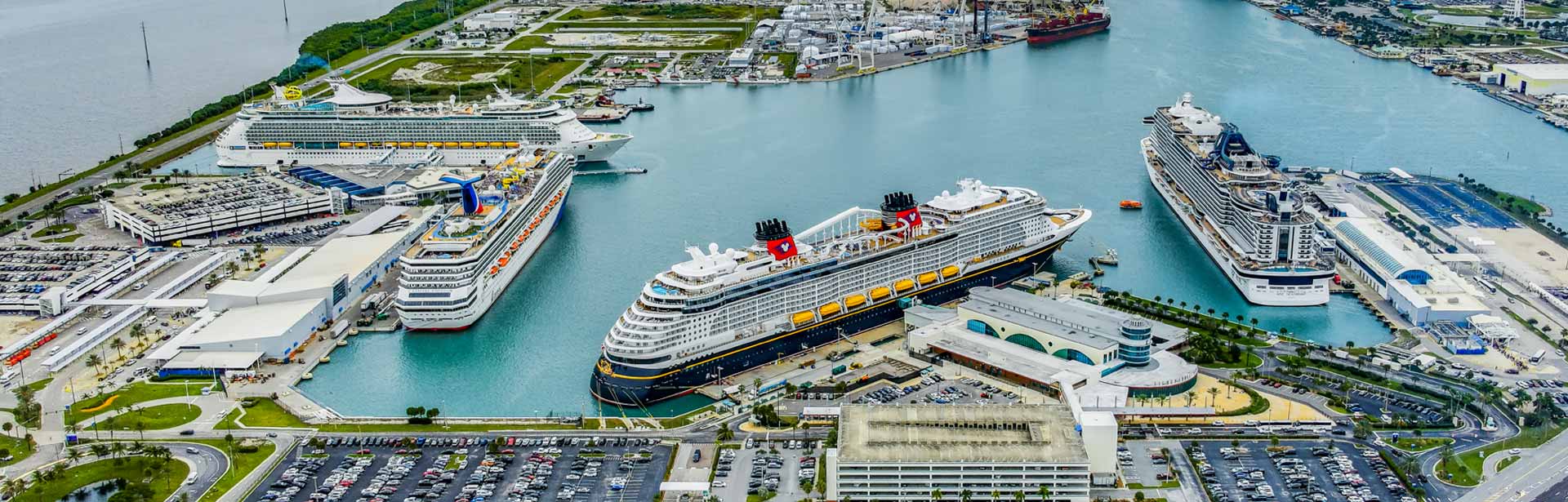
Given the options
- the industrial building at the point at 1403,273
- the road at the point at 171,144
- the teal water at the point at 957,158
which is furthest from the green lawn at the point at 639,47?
the industrial building at the point at 1403,273

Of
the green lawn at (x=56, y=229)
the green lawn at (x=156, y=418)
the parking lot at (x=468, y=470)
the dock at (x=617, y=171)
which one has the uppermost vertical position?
the green lawn at (x=56, y=229)

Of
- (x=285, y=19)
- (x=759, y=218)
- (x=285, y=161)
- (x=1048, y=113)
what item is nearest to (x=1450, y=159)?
(x=1048, y=113)

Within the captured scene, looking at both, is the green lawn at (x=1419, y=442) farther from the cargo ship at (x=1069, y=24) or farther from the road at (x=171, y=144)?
the cargo ship at (x=1069, y=24)

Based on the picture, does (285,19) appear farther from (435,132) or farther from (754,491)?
(754,491)

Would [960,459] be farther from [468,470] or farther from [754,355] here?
[468,470]

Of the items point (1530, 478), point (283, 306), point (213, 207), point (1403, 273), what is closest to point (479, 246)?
point (283, 306)

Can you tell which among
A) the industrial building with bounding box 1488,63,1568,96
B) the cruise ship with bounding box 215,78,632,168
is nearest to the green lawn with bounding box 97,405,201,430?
the cruise ship with bounding box 215,78,632,168
